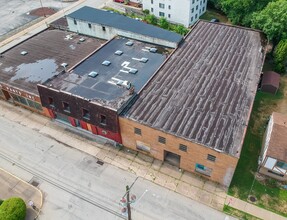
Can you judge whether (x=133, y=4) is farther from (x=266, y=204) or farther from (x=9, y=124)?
(x=266, y=204)

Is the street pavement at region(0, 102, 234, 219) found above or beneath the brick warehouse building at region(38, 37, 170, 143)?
beneath

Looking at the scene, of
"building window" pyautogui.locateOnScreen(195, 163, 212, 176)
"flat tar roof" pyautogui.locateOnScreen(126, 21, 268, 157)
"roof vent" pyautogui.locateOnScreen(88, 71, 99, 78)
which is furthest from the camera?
"roof vent" pyautogui.locateOnScreen(88, 71, 99, 78)

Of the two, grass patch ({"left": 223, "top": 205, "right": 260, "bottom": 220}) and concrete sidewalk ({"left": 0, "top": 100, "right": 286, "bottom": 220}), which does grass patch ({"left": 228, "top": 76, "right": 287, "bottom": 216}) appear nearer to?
concrete sidewalk ({"left": 0, "top": 100, "right": 286, "bottom": 220})

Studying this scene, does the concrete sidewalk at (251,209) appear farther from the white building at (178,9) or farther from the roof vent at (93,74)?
the white building at (178,9)

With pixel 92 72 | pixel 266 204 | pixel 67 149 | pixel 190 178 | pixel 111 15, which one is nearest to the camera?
pixel 266 204

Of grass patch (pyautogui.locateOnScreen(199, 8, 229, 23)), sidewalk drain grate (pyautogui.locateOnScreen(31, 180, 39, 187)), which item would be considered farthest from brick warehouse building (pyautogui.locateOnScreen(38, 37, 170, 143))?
grass patch (pyautogui.locateOnScreen(199, 8, 229, 23))

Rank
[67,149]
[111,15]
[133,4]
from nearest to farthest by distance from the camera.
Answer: [67,149]
[111,15]
[133,4]

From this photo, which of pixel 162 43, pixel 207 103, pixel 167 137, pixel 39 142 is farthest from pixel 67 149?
pixel 162 43

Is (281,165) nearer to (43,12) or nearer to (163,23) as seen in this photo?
(163,23)
